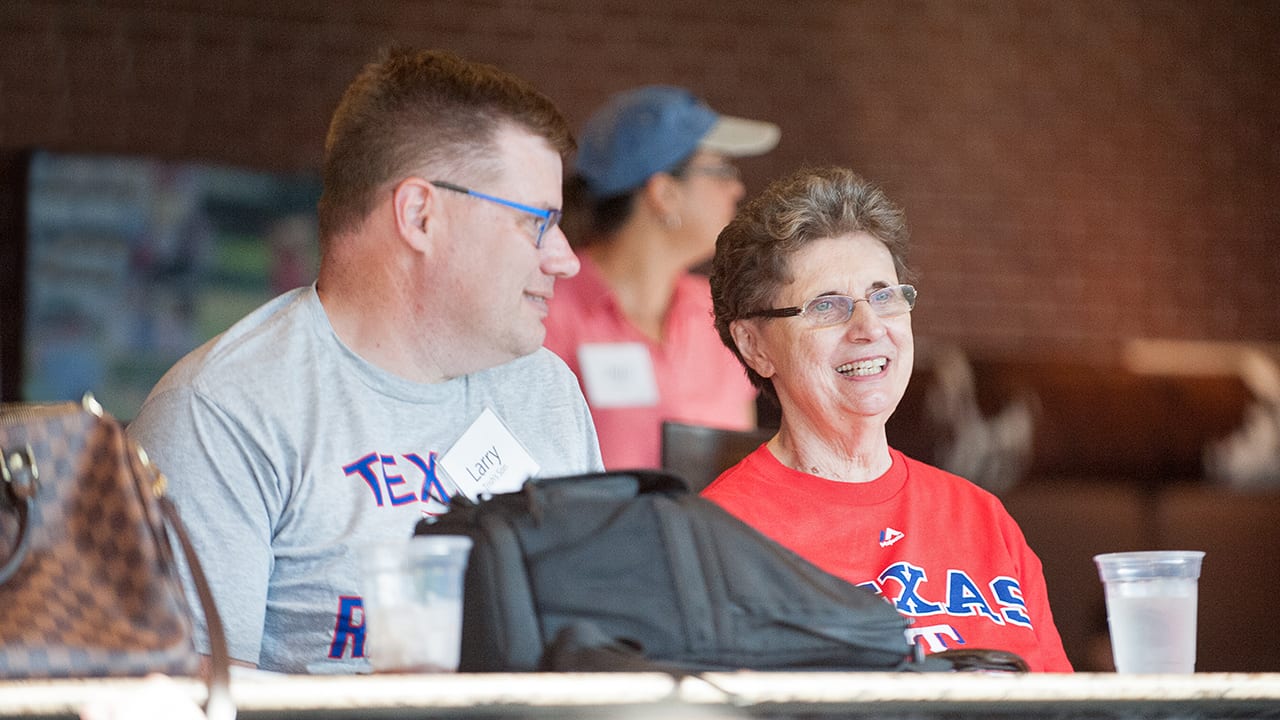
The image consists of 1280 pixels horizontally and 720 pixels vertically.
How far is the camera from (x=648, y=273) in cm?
346

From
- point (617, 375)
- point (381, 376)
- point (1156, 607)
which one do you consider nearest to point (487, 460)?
point (381, 376)

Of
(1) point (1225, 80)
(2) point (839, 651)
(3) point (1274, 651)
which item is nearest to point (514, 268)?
(2) point (839, 651)

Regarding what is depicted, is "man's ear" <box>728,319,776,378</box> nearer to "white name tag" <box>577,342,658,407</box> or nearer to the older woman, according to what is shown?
the older woman

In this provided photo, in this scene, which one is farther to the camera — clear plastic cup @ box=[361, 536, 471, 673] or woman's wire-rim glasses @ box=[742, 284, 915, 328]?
woman's wire-rim glasses @ box=[742, 284, 915, 328]

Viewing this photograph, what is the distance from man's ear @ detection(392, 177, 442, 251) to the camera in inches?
80.6

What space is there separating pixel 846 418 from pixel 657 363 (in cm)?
129

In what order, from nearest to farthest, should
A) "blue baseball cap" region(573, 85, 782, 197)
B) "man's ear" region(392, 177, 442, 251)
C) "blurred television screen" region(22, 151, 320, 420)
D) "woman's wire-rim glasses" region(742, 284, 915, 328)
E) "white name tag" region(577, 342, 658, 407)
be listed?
"man's ear" region(392, 177, 442, 251)
"woman's wire-rim glasses" region(742, 284, 915, 328)
"white name tag" region(577, 342, 658, 407)
"blue baseball cap" region(573, 85, 782, 197)
"blurred television screen" region(22, 151, 320, 420)

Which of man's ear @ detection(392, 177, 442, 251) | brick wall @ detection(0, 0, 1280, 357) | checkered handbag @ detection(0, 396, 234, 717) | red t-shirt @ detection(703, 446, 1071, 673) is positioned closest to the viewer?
checkered handbag @ detection(0, 396, 234, 717)

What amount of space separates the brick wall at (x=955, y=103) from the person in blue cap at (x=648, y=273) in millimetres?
1505

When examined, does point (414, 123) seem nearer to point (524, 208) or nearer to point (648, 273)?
point (524, 208)

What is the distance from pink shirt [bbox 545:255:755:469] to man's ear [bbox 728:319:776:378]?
941 millimetres

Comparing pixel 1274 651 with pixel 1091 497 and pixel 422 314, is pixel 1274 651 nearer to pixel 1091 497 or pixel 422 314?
pixel 1091 497

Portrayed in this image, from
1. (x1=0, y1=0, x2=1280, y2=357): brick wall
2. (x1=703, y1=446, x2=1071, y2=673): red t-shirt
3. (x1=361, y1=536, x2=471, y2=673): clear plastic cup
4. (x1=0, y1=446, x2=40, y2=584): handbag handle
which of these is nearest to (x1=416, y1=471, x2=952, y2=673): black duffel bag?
(x1=361, y1=536, x2=471, y2=673): clear plastic cup

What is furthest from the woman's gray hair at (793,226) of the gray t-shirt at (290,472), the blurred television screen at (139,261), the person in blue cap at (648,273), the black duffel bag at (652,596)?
the blurred television screen at (139,261)
